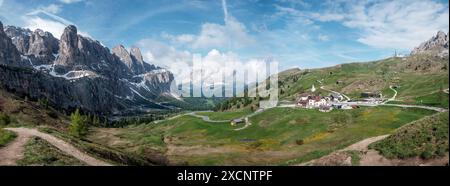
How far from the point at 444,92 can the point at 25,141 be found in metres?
164

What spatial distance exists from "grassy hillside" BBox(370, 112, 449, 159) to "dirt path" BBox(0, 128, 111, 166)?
3335 cm

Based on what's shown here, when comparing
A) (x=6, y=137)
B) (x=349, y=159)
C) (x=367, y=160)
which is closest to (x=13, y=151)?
(x=6, y=137)

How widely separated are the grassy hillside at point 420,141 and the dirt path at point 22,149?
3335 centimetres

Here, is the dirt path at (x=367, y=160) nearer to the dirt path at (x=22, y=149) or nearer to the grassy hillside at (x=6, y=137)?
the dirt path at (x=22, y=149)

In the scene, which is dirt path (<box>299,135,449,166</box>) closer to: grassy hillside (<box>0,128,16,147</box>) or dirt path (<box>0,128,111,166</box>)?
dirt path (<box>0,128,111,166</box>)

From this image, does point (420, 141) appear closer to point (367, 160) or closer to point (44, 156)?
point (367, 160)

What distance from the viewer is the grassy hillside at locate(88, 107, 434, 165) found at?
10606 centimetres

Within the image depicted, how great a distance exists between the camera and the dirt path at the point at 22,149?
40938mm

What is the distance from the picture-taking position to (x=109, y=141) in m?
180

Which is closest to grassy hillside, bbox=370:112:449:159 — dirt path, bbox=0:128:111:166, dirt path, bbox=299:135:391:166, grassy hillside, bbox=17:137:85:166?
dirt path, bbox=299:135:391:166

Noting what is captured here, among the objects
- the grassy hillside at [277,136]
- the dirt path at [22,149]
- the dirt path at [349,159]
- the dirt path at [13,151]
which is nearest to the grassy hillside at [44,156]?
the dirt path at [13,151]
